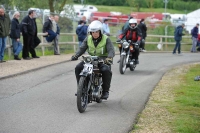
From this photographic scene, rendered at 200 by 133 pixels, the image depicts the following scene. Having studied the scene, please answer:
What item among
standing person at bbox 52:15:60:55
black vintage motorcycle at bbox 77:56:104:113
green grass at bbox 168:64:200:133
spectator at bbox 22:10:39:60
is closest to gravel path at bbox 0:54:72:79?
spectator at bbox 22:10:39:60

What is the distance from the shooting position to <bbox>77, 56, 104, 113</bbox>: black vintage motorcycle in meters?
9.71

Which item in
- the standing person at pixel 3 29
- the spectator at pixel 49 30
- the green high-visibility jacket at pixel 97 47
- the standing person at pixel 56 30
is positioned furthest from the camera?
the standing person at pixel 56 30

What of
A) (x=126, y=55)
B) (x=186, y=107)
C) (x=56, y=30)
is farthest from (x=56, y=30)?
(x=186, y=107)

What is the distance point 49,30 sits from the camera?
71.1 ft

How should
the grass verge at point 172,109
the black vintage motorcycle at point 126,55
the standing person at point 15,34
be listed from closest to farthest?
the grass verge at point 172,109, the black vintage motorcycle at point 126,55, the standing person at point 15,34

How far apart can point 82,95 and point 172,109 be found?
1858 mm

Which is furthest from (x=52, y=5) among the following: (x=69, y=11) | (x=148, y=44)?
(x=148, y=44)

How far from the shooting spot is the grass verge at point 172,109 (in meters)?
8.72

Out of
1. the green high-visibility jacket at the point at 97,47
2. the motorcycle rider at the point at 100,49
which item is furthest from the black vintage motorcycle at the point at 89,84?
the green high-visibility jacket at the point at 97,47

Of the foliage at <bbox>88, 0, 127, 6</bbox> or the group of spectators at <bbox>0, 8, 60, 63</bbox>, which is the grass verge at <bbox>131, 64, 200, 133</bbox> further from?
the foliage at <bbox>88, 0, 127, 6</bbox>

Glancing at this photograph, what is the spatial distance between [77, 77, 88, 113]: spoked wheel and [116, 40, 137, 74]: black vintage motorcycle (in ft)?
21.1

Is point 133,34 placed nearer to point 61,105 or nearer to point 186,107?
point 186,107

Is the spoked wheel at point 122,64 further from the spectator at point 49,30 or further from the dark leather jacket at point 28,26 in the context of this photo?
the spectator at point 49,30

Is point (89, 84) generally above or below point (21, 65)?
above
